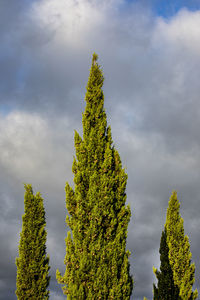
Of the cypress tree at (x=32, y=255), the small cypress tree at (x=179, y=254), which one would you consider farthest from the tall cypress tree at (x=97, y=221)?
the small cypress tree at (x=179, y=254)

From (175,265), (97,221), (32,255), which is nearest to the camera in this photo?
(97,221)

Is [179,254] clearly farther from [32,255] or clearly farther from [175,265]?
[32,255]

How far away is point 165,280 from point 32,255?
30.8ft

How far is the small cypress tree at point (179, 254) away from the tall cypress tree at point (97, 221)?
9.40 m

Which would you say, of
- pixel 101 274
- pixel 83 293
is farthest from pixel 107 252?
pixel 83 293

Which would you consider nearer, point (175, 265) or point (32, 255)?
point (32, 255)

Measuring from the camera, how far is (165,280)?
24.4 m

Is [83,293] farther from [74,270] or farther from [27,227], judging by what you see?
[27,227]

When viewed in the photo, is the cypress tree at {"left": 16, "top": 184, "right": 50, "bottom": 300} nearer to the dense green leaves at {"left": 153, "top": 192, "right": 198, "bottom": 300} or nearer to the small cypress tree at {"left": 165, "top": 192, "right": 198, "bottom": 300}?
the dense green leaves at {"left": 153, "top": 192, "right": 198, "bottom": 300}

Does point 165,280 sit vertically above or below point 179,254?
below

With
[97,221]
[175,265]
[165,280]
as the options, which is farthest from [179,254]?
[97,221]

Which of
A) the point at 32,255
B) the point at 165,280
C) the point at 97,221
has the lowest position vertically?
the point at 165,280

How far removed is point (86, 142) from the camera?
1730cm

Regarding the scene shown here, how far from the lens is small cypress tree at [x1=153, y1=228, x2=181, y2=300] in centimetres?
2411
